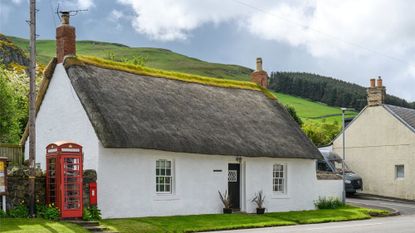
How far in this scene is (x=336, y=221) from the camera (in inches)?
1035

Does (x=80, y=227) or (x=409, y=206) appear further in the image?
(x=409, y=206)

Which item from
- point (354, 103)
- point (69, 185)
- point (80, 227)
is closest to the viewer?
point (80, 227)

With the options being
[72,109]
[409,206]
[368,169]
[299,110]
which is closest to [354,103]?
[299,110]

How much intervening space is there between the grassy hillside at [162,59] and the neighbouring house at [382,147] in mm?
121860

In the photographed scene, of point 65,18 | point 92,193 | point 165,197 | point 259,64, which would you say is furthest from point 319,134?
point 92,193

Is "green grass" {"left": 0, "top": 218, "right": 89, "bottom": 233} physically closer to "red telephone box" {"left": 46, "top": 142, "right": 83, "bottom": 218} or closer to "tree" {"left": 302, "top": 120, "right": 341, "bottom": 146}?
"red telephone box" {"left": 46, "top": 142, "right": 83, "bottom": 218}

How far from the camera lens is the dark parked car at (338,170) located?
131 ft

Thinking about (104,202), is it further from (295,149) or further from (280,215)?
(295,149)

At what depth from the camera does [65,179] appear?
19922 mm

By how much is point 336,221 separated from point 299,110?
84.0 metres

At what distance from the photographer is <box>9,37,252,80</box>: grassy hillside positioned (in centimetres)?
17038

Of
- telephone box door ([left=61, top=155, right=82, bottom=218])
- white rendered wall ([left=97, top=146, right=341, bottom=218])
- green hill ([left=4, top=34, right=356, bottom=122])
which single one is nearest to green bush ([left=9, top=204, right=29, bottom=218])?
telephone box door ([left=61, top=155, right=82, bottom=218])

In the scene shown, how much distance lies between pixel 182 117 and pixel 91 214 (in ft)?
22.7

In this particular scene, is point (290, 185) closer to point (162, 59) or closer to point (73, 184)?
point (73, 184)
